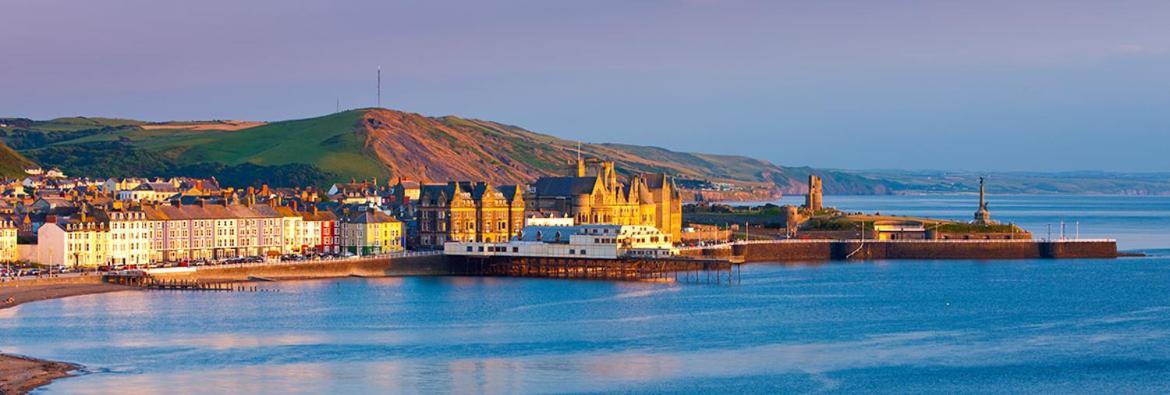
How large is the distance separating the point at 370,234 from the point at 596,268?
671 inches

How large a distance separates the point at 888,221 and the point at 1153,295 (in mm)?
55073

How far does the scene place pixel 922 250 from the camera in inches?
5295

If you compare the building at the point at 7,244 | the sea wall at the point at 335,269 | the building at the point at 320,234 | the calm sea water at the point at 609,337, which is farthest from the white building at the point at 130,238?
the building at the point at 320,234

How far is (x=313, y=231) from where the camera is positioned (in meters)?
122

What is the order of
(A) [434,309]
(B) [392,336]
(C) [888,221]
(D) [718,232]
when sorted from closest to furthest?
(B) [392,336], (A) [434,309], (D) [718,232], (C) [888,221]

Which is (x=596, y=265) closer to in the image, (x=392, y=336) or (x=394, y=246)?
(x=394, y=246)

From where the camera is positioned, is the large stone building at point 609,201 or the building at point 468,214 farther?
the large stone building at point 609,201

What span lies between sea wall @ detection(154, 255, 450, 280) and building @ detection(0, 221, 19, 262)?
30.7 feet

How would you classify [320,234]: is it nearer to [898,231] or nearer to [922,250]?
[922,250]

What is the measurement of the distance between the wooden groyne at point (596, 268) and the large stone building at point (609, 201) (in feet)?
48.2

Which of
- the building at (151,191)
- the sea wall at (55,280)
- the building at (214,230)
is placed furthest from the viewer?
the building at (151,191)

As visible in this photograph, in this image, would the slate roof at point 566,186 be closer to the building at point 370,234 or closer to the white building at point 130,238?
the building at point 370,234

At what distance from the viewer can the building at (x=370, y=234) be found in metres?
120

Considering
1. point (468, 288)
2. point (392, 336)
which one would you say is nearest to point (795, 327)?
point (392, 336)
